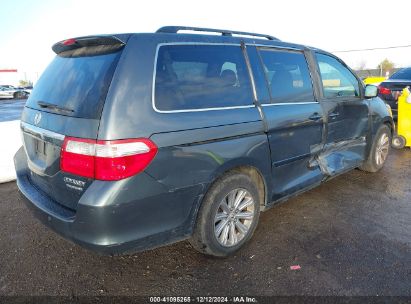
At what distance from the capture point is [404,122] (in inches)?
244

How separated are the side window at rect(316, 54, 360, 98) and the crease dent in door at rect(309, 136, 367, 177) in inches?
24.4

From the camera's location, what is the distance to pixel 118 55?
2.36m

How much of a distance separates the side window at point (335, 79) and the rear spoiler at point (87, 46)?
8.38 ft

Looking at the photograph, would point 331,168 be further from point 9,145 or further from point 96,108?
point 9,145

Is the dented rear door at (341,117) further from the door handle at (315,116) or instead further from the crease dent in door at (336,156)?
the door handle at (315,116)

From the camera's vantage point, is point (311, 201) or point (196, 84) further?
point (311, 201)

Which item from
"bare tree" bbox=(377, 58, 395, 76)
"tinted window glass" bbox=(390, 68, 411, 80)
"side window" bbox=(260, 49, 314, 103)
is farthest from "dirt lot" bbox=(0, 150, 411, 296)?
"bare tree" bbox=(377, 58, 395, 76)

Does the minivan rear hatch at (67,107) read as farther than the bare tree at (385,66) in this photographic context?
No

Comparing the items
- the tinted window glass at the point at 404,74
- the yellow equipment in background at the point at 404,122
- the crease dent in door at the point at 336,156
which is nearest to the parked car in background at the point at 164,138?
the crease dent in door at the point at 336,156

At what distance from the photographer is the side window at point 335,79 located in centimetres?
407

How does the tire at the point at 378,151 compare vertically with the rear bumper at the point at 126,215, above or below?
below

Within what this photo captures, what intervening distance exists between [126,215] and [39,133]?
3.43 ft

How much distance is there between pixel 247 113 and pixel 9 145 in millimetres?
3960

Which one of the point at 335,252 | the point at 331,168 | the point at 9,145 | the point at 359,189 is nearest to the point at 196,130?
the point at 335,252
